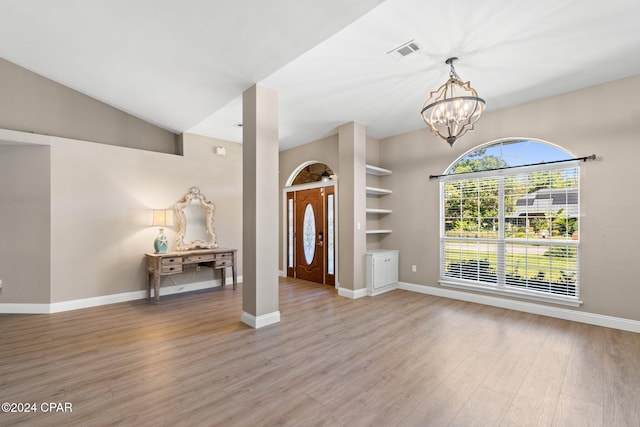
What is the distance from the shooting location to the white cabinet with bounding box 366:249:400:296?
4918mm

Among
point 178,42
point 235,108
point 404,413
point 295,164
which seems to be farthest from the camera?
point 295,164

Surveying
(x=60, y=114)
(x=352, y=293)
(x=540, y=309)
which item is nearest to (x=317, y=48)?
(x=352, y=293)

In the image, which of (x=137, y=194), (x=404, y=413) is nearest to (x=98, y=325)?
(x=137, y=194)

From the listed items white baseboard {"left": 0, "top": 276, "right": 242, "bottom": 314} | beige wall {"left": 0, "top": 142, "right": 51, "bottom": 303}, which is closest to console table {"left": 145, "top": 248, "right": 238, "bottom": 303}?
white baseboard {"left": 0, "top": 276, "right": 242, "bottom": 314}

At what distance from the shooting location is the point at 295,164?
645cm

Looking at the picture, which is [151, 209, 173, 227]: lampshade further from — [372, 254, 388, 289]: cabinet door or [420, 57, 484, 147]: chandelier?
[420, 57, 484, 147]: chandelier

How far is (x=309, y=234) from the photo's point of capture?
243 inches

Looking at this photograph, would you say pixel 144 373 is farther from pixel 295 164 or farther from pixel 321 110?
pixel 295 164

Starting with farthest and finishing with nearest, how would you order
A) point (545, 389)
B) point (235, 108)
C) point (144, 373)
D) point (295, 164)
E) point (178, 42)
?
point (295, 164)
point (235, 108)
point (178, 42)
point (144, 373)
point (545, 389)

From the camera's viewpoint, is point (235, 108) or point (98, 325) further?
point (235, 108)

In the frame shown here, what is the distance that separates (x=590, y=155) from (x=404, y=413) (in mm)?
3933

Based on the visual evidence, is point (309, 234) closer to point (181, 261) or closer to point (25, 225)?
point (181, 261)

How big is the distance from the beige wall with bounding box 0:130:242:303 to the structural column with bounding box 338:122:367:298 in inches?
104

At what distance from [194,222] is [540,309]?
575 cm
